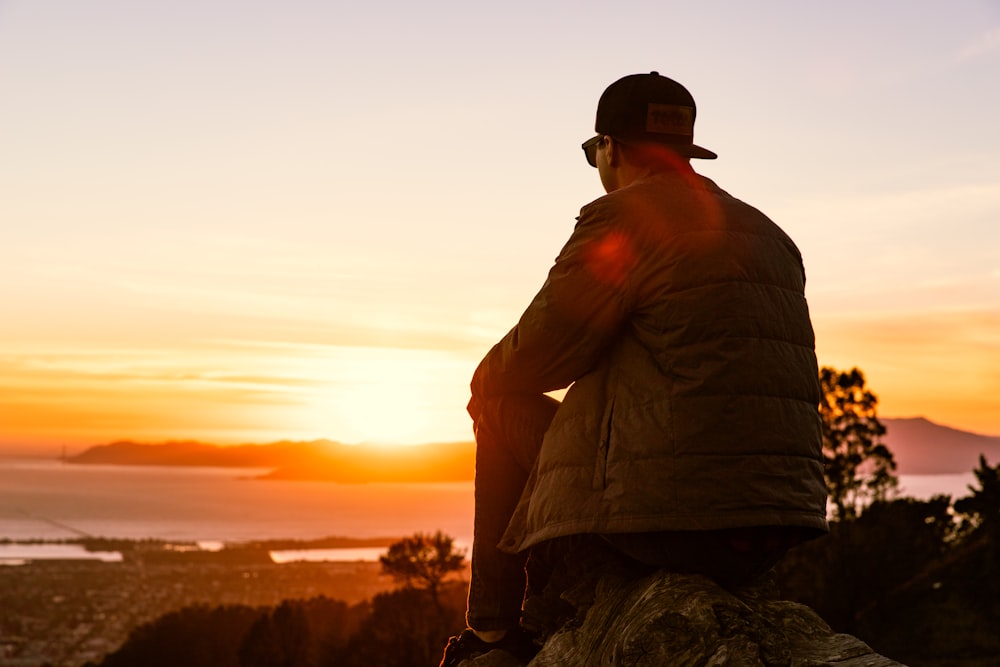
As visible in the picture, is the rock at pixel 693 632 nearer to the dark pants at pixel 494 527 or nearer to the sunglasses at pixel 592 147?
the dark pants at pixel 494 527

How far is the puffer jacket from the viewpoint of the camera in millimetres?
3227

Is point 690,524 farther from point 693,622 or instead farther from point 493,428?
point 493,428

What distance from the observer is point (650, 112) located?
3740 millimetres

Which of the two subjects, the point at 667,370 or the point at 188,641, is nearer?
the point at 667,370

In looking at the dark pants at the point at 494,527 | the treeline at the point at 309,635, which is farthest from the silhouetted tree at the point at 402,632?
the dark pants at the point at 494,527

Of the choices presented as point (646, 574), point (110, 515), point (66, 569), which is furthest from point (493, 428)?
point (110, 515)

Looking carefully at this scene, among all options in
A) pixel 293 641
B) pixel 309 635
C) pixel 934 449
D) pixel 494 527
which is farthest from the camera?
pixel 934 449

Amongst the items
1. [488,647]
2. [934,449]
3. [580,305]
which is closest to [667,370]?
[580,305]

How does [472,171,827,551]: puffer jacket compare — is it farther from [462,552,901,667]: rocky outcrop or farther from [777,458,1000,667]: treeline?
[777,458,1000,667]: treeline

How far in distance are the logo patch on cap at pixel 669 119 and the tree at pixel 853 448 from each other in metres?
29.4

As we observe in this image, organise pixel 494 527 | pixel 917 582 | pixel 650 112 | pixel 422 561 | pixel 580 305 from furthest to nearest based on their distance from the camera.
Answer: pixel 422 561, pixel 917 582, pixel 494 527, pixel 650 112, pixel 580 305

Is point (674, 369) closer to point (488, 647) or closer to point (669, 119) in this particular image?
point (669, 119)

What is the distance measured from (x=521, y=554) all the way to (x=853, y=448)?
31.2m

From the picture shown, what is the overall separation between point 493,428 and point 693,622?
1.20 meters
